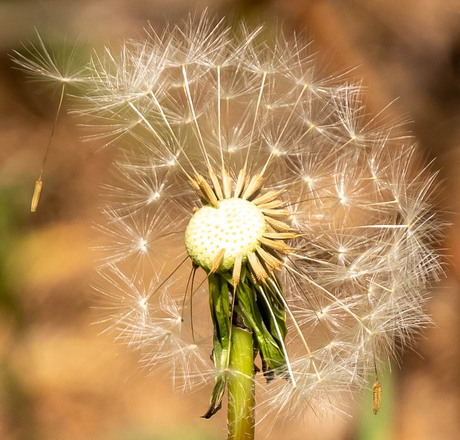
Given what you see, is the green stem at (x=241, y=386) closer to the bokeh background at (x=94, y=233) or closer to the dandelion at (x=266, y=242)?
the dandelion at (x=266, y=242)

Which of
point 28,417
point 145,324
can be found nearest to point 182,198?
point 145,324

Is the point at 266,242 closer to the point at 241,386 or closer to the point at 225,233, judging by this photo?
the point at 225,233

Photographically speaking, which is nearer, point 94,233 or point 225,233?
point 225,233

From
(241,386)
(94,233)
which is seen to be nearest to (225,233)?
(241,386)

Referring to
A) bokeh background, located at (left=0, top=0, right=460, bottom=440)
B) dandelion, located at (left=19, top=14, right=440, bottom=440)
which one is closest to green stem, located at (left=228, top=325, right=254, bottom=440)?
dandelion, located at (left=19, top=14, right=440, bottom=440)

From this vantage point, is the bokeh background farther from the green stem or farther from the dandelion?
the green stem

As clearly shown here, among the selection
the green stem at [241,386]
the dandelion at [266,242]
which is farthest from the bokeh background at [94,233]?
the green stem at [241,386]
